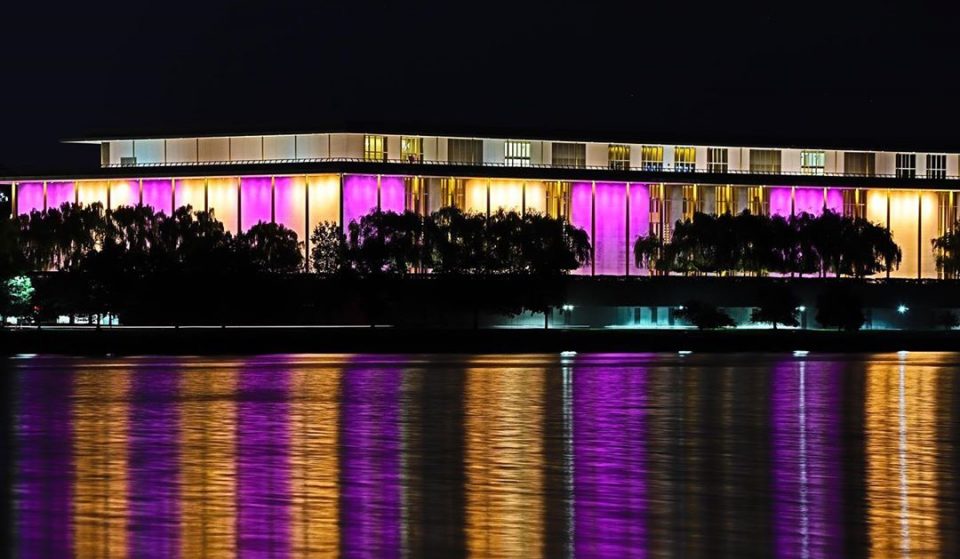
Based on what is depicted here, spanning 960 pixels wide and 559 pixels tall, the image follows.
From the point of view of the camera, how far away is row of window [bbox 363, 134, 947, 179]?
12406 cm

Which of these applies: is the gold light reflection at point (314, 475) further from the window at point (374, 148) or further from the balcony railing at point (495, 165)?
the window at point (374, 148)

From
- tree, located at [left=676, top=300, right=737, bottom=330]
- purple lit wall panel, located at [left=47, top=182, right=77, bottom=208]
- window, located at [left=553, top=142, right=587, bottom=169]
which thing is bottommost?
tree, located at [left=676, top=300, right=737, bottom=330]

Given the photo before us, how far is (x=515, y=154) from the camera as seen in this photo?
126 meters

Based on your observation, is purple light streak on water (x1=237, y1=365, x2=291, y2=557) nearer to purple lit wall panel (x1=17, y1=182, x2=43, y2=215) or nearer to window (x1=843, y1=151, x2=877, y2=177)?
purple lit wall panel (x1=17, y1=182, x2=43, y2=215)

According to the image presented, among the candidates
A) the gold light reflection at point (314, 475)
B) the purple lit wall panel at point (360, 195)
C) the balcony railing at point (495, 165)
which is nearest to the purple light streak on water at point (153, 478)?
the gold light reflection at point (314, 475)

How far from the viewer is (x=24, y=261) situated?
108938mm

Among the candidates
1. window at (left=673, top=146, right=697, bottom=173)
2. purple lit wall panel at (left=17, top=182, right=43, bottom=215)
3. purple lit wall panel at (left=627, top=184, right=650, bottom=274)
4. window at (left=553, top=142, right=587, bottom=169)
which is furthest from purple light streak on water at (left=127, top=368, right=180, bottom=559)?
window at (left=673, top=146, right=697, bottom=173)

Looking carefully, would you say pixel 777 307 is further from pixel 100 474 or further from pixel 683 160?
pixel 100 474

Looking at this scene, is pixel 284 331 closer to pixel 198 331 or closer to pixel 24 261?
pixel 198 331

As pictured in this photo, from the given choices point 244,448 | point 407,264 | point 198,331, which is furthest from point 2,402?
point 407,264

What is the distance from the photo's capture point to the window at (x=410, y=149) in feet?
406

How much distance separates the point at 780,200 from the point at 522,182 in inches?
721

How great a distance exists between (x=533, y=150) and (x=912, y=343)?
3547 cm

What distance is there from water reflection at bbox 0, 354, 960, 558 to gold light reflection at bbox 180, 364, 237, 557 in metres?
0.04
